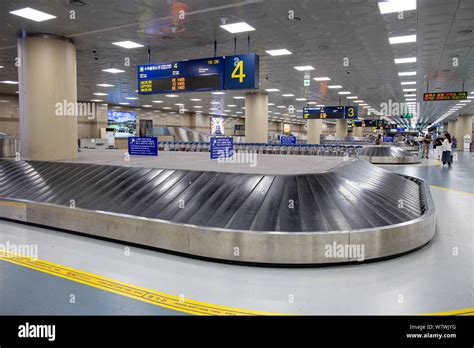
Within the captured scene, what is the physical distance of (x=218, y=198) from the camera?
5.88 metres

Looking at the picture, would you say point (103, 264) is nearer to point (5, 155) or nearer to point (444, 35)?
point (5, 155)

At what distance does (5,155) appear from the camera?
11016 millimetres

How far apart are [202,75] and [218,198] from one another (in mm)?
5564

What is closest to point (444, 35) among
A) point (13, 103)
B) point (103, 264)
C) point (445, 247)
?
point (445, 247)

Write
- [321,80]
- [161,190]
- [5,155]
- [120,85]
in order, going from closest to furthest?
[161,190], [5,155], [321,80], [120,85]

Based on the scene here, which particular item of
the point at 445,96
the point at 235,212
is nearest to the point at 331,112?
the point at 445,96

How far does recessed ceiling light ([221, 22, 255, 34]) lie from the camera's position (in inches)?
355

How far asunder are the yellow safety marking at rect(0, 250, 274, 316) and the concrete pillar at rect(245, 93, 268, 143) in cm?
1640

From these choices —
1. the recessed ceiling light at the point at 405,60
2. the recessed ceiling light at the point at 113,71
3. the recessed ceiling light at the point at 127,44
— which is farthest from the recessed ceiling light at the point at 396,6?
the recessed ceiling light at the point at 113,71

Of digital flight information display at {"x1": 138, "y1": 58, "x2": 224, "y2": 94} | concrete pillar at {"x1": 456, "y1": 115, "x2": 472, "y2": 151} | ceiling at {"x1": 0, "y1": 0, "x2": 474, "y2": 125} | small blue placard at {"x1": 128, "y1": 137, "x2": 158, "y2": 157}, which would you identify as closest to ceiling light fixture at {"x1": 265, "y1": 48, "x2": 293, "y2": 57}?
ceiling at {"x1": 0, "y1": 0, "x2": 474, "y2": 125}

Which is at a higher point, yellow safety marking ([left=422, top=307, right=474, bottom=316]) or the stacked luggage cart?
the stacked luggage cart

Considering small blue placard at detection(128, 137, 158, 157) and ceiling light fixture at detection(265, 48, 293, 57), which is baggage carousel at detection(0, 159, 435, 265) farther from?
ceiling light fixture at detection(265, 48, 293, 57)

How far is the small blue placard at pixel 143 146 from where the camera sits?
11703mm

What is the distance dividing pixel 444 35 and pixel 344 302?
351 inches
